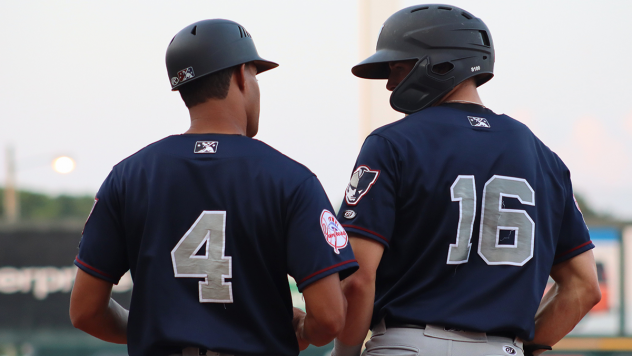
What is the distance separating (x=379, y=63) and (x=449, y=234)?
0.63 m

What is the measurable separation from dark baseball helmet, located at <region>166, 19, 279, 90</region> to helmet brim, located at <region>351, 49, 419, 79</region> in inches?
14.3

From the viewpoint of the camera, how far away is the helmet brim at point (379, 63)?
166 centimetres

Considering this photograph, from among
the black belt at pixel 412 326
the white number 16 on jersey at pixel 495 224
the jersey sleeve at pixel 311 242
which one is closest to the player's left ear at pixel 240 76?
the jersey sleeve at pixel 311 242

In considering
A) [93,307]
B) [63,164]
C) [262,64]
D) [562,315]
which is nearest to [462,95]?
[262,64]

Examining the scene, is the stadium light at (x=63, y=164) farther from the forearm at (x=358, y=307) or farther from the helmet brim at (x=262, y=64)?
the forearm at (x=358, y=307)

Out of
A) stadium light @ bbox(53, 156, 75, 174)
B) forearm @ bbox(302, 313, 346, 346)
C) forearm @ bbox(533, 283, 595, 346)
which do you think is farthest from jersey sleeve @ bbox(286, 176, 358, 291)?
stadium light @ bbox(53, 156, 75, 174)

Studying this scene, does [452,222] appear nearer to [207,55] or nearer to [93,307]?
[207,55]

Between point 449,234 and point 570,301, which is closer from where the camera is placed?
point 449,234

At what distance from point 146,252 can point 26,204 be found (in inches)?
197

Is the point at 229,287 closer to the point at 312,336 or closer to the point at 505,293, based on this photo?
the point at 312,336

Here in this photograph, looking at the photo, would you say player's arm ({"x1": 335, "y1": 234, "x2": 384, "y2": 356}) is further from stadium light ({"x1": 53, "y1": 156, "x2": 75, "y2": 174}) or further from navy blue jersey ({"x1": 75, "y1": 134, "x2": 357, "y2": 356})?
stadium light ({"x1": 53, "y1": 156, "x2": 75, "y2": 174})

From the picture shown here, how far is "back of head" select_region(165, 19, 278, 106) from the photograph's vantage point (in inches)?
57.3

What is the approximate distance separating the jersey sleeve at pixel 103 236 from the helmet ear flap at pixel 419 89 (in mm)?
805

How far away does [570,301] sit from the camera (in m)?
1.63
